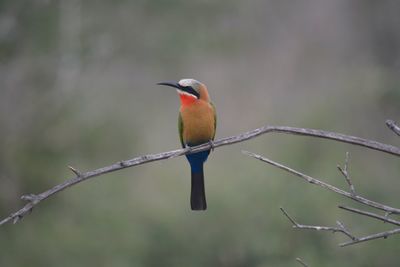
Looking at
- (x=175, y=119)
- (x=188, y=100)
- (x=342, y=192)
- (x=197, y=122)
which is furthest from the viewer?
(x=175, y=119)

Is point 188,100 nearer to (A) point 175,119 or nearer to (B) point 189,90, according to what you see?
(B) point 189,90

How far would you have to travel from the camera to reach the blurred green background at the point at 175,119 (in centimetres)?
794

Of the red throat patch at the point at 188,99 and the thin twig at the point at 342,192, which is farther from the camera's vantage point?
the red throat patch at the point at 188,99

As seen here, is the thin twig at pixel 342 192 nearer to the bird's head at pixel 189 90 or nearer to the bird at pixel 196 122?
the bird at pixel 196 122

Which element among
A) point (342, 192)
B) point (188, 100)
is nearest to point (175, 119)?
point (188, 100)

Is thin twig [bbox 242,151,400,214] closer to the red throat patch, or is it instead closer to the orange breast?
the orange breast

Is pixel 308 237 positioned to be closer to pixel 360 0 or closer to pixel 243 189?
pixel 243 189

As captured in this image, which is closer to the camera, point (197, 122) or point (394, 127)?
point (394, 127)

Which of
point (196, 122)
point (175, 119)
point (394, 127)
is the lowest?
point (175, 119)

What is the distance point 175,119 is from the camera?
9.68m

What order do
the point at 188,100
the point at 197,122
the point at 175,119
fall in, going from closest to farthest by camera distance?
1. the point at 197,122
2. the point at 188,100
3. the point at 175,119

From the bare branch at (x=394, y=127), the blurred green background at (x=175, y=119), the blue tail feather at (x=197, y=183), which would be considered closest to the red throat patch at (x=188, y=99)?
the blue tail feather at (x=197, y=183)

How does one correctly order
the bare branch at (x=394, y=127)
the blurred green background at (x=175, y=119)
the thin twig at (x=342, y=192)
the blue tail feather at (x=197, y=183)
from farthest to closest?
the blurred green background at (x=175, y=119) < the blue tail feather at (x=197, y=183) < the bare branch at (x=394, y=127) < the thin twig at (x=342, y=192)

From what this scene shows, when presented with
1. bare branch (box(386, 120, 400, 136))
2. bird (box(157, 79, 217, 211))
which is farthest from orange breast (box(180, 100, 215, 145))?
bare branch (box(386, 120, 400, 136))
